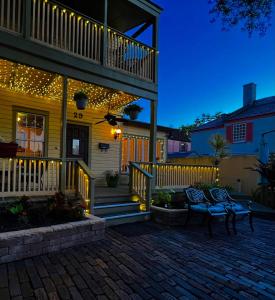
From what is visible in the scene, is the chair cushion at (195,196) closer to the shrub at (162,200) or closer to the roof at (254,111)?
the shrub at (162,200)

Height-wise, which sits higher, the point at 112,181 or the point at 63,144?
the point at 63,144

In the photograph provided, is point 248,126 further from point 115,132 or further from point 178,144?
point 115,132

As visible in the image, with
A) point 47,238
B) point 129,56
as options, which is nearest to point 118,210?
point 47,238

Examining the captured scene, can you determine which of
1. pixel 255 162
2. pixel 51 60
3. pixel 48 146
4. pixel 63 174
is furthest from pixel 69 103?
pixel 255 162

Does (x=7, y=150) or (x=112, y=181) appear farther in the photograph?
(x=112, y=181)

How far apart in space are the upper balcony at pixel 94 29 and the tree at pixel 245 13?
3.42 metres

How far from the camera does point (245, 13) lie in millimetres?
3523

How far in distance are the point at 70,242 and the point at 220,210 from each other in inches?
129

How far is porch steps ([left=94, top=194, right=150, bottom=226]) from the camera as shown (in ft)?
18.5

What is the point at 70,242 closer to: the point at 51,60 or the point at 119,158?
the point at 51,60

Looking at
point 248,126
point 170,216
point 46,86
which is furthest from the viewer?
point 248,126

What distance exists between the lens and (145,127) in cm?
1062

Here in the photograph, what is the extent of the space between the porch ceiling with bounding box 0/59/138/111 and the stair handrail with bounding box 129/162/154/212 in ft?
7.56

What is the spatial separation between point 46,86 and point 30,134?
1.63 m
